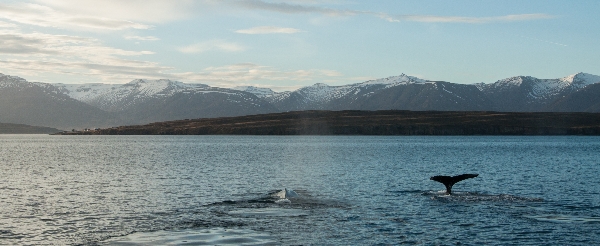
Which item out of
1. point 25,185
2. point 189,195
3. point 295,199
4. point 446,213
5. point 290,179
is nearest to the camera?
point 446,213

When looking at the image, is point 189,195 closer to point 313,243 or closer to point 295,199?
point 295,199

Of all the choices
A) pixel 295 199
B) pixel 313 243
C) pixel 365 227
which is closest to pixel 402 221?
pixel 365 227

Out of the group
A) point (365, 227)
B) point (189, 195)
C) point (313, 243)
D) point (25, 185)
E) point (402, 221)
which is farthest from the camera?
point (25, 185)

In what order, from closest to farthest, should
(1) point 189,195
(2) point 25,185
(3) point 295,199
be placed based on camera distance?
(3) point 295,199 < (1) point 189,195 < (2) point 25,185

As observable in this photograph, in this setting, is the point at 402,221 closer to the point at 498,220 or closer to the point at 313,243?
the point at 498,220

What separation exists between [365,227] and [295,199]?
12.0 metres

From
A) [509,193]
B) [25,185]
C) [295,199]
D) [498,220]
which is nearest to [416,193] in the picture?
[509,193]

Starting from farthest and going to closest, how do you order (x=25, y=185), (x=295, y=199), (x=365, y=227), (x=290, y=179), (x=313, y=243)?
1. (x=290, y=179)
2. (x=25, y=185)
3. (x=295, y=199)
4. (x=365, y=227)
5. (x=313, y=243)

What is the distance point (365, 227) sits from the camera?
32.7 m

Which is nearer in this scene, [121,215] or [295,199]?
[121,215]

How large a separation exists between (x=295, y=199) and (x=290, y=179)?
737 inches

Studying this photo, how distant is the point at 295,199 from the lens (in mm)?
44094

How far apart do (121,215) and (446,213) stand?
780 inches

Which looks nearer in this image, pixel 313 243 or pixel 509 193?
pixel 313 243
